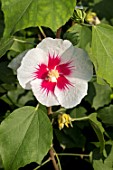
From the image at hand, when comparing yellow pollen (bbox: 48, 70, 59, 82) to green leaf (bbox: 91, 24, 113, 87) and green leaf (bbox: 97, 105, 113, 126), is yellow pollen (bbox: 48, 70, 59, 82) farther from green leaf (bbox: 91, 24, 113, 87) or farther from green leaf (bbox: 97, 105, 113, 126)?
green leaf (bbox: 97, 105, 113, 126)

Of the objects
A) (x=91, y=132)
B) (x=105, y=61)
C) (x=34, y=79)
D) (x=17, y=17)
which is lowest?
(x=91, y=132)

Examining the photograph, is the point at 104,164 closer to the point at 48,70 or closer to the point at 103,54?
the point at 48,70

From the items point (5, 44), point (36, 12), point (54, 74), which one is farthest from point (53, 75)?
point (36, 12)

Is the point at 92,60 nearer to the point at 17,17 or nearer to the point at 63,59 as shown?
the point at 63,59

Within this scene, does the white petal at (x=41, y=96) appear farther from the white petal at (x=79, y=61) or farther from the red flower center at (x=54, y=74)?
the white petal at (x=79, y=61)

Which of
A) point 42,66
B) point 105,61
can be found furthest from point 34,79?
point 105,61

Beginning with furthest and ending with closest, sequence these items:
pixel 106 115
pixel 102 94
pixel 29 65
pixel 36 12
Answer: pixel 102 94, pixel 106 115, pixel 29 65, pixel 36 12

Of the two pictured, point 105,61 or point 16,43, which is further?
point 16,43

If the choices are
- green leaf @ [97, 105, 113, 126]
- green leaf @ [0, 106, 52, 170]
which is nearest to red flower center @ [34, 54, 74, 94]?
green leaf @ [0, 106, 52, 170]
